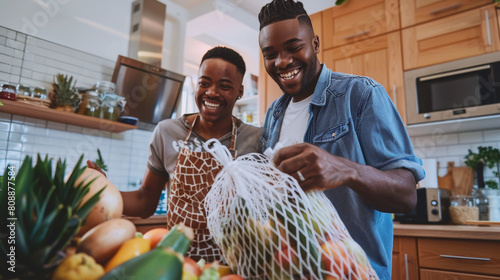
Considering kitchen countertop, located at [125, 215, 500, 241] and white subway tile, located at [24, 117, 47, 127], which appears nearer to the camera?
kitchen countertop, located at [125, 215, 500, 241]

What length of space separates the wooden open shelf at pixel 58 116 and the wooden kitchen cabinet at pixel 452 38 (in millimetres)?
2299

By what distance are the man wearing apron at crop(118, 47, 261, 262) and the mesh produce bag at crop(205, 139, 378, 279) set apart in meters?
0.56

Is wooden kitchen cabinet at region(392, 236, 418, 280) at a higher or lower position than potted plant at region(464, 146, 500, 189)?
lower

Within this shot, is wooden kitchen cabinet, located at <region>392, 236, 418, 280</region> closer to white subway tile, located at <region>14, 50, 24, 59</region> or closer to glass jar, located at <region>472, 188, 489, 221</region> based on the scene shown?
glass jar, located at <region>472, 188, 489, 221</region>

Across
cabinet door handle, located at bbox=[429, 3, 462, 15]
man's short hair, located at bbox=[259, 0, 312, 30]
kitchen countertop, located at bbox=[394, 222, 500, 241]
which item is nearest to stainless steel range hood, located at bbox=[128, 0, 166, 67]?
cabinet door handle, located at bbox=[429, 3, 462, 15]

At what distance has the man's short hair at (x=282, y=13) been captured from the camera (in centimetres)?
100

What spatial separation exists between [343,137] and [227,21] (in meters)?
3.21

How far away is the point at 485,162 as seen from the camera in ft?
7.82

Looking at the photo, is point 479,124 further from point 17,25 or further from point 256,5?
point 17,25

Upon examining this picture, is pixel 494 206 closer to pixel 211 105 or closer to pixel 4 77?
pixel 211 105

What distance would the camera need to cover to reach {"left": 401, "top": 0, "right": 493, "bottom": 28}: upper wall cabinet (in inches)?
88.9

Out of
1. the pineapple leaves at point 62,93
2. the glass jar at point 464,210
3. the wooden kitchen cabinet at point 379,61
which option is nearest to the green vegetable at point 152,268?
the glass jar at point 464,210

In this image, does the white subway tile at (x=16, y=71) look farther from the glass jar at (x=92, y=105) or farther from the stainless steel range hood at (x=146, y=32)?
the stainless steel range hood at (x=146, y=32)

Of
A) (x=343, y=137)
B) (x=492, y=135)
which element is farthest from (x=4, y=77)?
(x=492, y=135)
